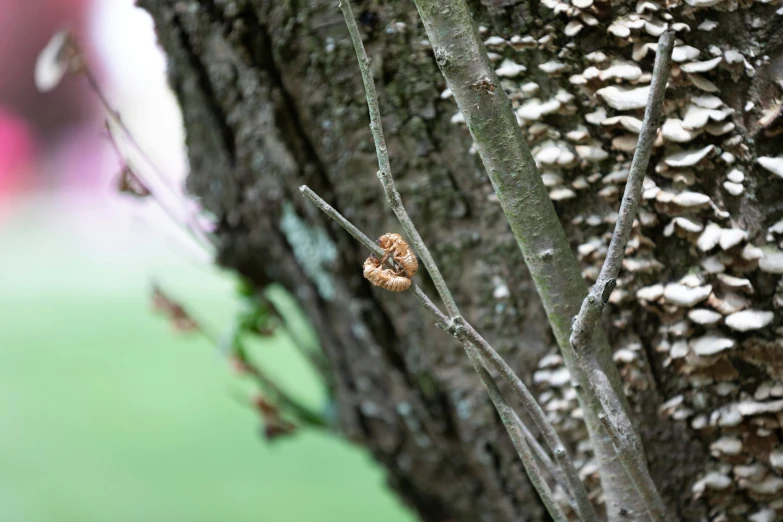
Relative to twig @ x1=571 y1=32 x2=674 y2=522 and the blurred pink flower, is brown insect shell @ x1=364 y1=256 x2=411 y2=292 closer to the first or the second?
twig @ x1=571 y1=32 x2=674 y2=522

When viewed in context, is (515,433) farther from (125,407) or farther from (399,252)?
(125,407)

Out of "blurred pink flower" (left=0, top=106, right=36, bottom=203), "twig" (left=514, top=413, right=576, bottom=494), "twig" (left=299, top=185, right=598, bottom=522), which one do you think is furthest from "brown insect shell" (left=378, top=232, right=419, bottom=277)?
"blurred pink flower" (left=0, top=106, right=36, bottom=203)

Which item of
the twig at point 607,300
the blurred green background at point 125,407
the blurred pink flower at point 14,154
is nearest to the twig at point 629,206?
the twig at point 607,300

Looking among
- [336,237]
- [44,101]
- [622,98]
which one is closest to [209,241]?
[336,237]

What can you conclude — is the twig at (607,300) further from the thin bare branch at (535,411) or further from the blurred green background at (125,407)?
the blurred green background at (125,407)

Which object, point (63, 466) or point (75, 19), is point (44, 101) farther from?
point (63, 466)
